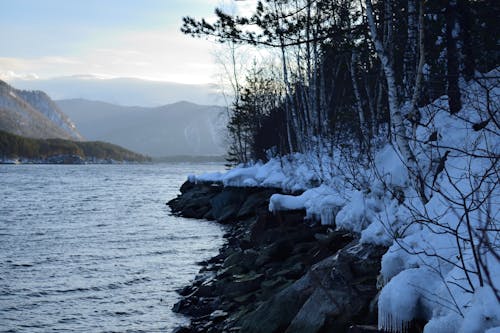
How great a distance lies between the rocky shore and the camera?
6230 mm

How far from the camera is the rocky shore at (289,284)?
623cm

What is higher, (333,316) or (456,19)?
(456,19)

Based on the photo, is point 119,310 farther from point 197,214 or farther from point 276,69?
point 276,69

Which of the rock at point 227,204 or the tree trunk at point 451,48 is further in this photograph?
the rock at point 227,204

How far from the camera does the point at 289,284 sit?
8.82m

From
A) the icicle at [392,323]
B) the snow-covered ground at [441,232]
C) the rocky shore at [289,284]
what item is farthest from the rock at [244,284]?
the icicle at [392,323]

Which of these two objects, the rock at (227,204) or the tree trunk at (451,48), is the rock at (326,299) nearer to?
the tree trunk at (451,48)

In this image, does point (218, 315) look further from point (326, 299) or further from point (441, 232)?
point (441, 232)

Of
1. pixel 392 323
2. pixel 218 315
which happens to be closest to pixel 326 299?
pixel 392 323

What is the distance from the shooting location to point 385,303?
207 inches

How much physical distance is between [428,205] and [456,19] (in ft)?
23.6

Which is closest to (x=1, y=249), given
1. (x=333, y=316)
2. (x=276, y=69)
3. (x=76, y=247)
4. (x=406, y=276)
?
(x=76, y=247)

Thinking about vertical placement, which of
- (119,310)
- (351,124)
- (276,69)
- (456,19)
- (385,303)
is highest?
(276,69)

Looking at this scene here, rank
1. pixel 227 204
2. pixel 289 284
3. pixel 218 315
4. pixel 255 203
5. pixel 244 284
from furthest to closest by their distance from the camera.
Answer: pixel 227 204
pixel 255 203
pixel 244 284
pixel 218 315
pixel 289 284
